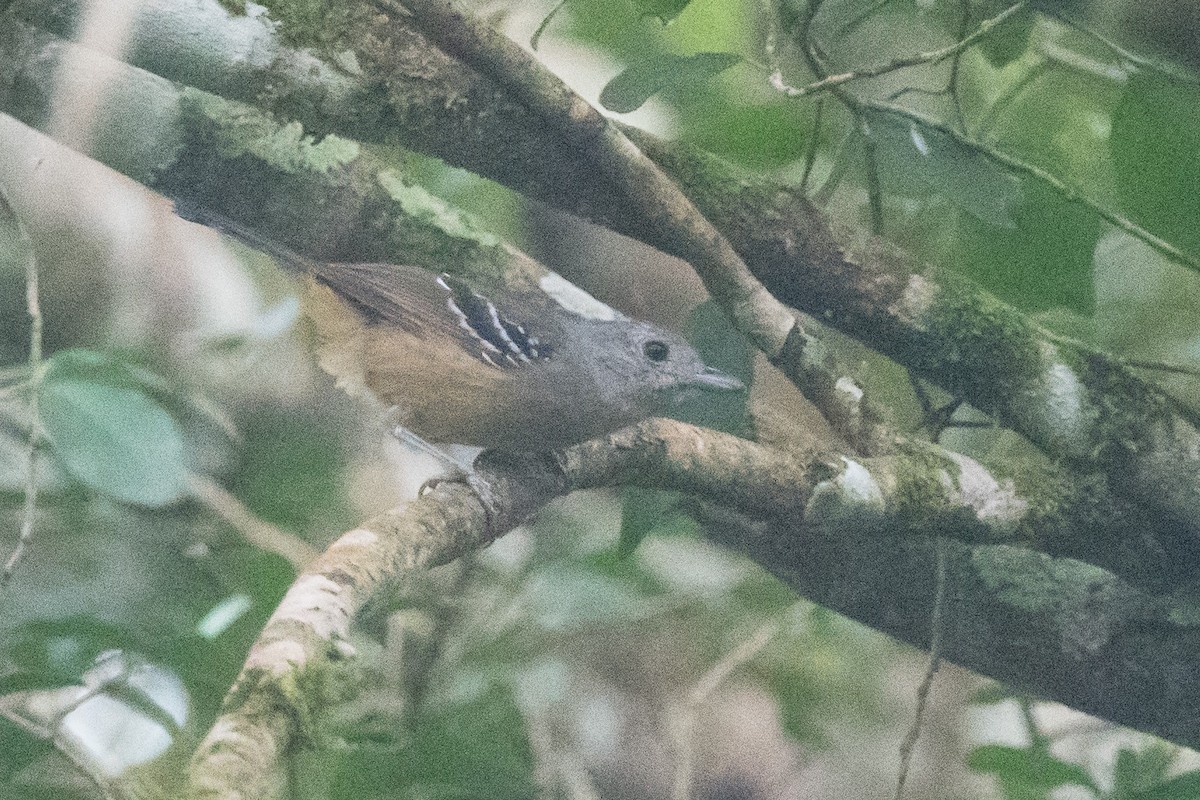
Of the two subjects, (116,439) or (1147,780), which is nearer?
(116,439)

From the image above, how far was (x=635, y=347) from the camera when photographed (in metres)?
1.10

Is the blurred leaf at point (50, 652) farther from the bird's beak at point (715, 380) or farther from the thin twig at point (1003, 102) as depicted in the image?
the thin twig at point (1003, 102)

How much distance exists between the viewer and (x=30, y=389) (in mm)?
929

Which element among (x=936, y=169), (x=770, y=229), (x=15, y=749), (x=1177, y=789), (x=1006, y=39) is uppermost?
(x=1006, y=39)

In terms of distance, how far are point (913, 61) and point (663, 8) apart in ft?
0.90

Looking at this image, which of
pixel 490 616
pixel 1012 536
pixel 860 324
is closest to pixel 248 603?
pixel 490 616

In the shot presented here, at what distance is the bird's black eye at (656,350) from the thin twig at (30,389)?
544 millimetres

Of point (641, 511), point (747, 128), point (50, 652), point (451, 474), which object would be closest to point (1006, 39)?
point (747, 128)

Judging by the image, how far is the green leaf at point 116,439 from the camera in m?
0.92

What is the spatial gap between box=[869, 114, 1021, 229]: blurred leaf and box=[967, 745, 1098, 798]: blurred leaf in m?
0.55

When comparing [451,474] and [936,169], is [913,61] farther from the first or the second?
[451,474]

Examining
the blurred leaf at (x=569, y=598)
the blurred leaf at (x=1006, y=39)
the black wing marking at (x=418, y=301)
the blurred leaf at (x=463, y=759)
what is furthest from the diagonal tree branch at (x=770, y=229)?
the blurred leaf at (x=463, y=759)

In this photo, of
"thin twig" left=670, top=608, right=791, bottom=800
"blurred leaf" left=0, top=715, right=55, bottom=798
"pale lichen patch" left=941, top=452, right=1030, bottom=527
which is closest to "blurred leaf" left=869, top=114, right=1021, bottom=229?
"pale lichen patch" left=941, top=452, right=1030, bottom=527

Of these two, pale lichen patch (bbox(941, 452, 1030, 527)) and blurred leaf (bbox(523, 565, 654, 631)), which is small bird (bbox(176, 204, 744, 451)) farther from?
pale lichen patch (bbox(941, 452, 1030, 527))
